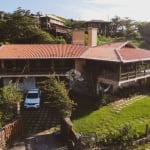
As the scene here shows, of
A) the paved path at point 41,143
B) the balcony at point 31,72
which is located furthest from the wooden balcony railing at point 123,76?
the paved path at point 41,143

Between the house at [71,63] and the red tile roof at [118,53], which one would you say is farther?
the house at [71,63]

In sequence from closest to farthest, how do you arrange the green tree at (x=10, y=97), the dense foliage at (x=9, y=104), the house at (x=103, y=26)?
1. the dense foliage at (x=9, y=104)
2. the green tree at (x=10, y=97)
3. the house at (x=103, y=26)

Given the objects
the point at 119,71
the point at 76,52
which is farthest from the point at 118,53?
the point at 76,52

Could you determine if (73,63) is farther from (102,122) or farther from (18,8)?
(18,8)

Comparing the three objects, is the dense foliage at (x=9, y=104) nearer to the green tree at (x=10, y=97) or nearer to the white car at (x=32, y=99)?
the green tree at (x=10, y=97)

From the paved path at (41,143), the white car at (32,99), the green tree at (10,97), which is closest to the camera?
the paved path at (41,143)

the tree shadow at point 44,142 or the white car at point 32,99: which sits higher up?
the white car at point 32,99
